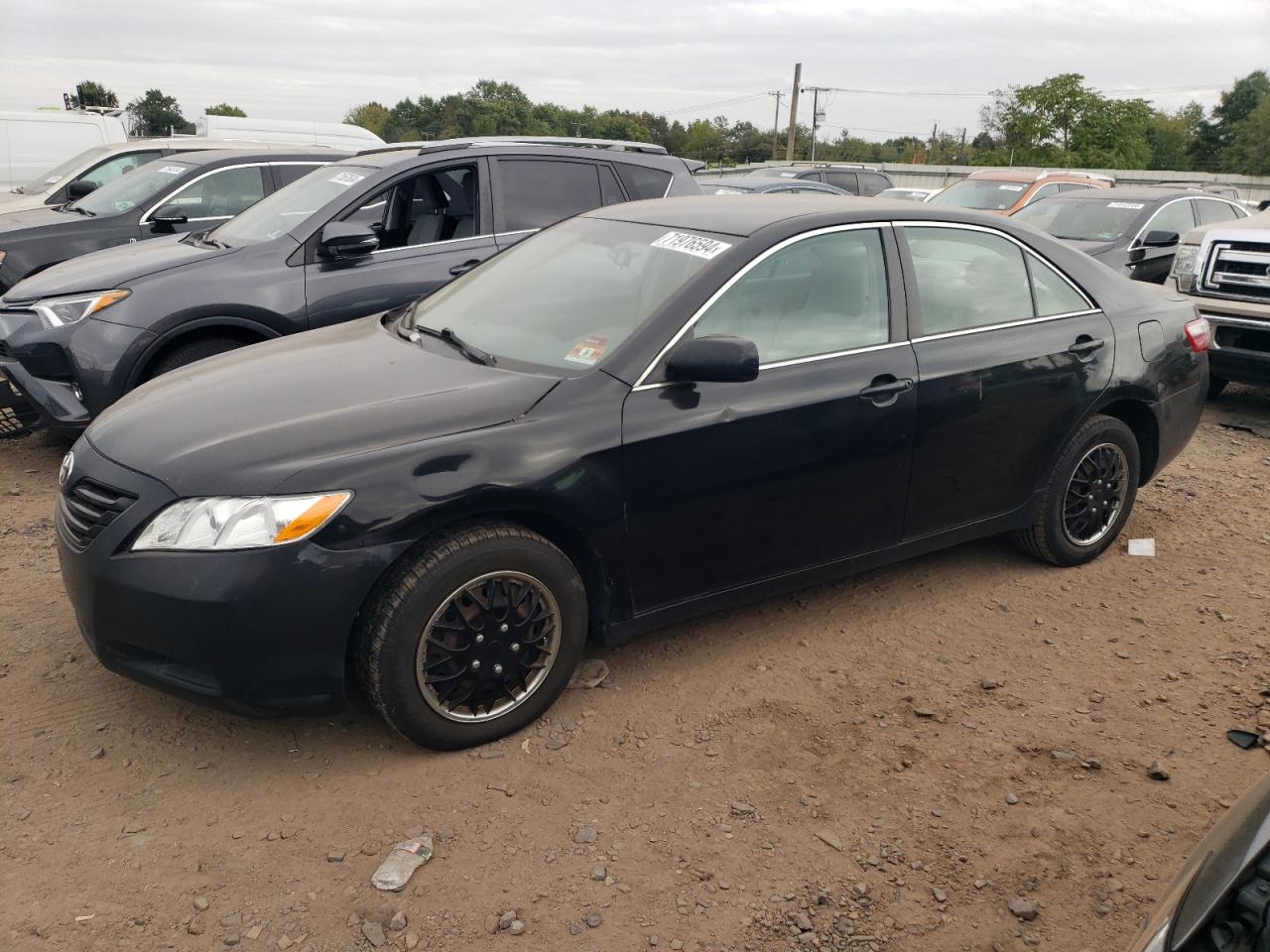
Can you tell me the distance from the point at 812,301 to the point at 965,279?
0.83m

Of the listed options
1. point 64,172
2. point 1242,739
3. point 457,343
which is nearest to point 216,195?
point 64,172

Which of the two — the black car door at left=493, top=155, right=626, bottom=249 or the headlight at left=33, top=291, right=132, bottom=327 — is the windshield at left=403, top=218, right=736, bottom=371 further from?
the headlight at left=33, top=291, right=132, bottom=327

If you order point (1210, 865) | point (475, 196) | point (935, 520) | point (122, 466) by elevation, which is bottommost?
point (935, 520)

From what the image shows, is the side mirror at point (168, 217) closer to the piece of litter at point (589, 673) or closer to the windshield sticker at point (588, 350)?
the windshield sticker at point (588, 350)

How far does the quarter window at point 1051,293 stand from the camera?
14.6 feet

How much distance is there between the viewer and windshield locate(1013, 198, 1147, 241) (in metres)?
10.5

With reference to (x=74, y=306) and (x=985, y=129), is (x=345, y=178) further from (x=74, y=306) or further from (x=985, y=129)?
(x=985, y=129)

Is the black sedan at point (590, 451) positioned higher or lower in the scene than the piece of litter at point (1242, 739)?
higher

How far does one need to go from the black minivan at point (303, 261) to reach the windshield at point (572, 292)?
1.38 meters

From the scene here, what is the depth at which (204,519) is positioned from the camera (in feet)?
9.52

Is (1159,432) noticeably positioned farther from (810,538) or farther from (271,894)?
(271,894)

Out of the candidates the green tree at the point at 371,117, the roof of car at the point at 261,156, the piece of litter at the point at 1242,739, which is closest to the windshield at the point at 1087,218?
the roof of car at the point at 261,156

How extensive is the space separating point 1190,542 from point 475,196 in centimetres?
459

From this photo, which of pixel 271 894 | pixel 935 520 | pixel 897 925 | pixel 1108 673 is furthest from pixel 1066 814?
pixel 271 894
